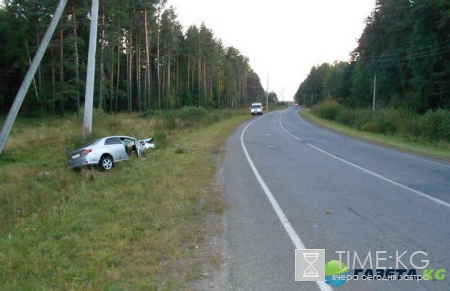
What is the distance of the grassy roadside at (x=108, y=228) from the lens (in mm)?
4703

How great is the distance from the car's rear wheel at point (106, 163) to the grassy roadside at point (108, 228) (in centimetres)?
121

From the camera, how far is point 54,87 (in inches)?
1719

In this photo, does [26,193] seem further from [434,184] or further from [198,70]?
[198,70]

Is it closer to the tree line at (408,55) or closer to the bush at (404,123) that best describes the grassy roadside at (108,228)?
the bush at (404,123)

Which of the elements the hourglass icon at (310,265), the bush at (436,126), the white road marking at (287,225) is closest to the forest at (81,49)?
the bush at (436,126)

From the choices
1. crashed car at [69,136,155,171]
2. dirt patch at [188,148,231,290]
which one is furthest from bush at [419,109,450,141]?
dirt patch at [188,148,231,290]

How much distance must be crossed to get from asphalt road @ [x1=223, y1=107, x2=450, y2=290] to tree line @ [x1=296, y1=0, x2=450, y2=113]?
93.6 ft

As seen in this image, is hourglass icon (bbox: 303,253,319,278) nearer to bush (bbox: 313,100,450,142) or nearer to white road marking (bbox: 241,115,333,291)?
white road marking (bbox: 241,115,333,291)

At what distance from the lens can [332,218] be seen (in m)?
7.25

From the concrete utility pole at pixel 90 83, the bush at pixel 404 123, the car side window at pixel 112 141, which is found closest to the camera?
the car side window at pixel 112 141

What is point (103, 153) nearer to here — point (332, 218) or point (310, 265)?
point (332, 218)

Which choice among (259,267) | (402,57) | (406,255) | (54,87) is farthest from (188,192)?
(402,57)

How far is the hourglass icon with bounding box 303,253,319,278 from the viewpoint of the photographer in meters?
4.85

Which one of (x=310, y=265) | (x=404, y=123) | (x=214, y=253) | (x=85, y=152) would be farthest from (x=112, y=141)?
(x=404, y=123)
